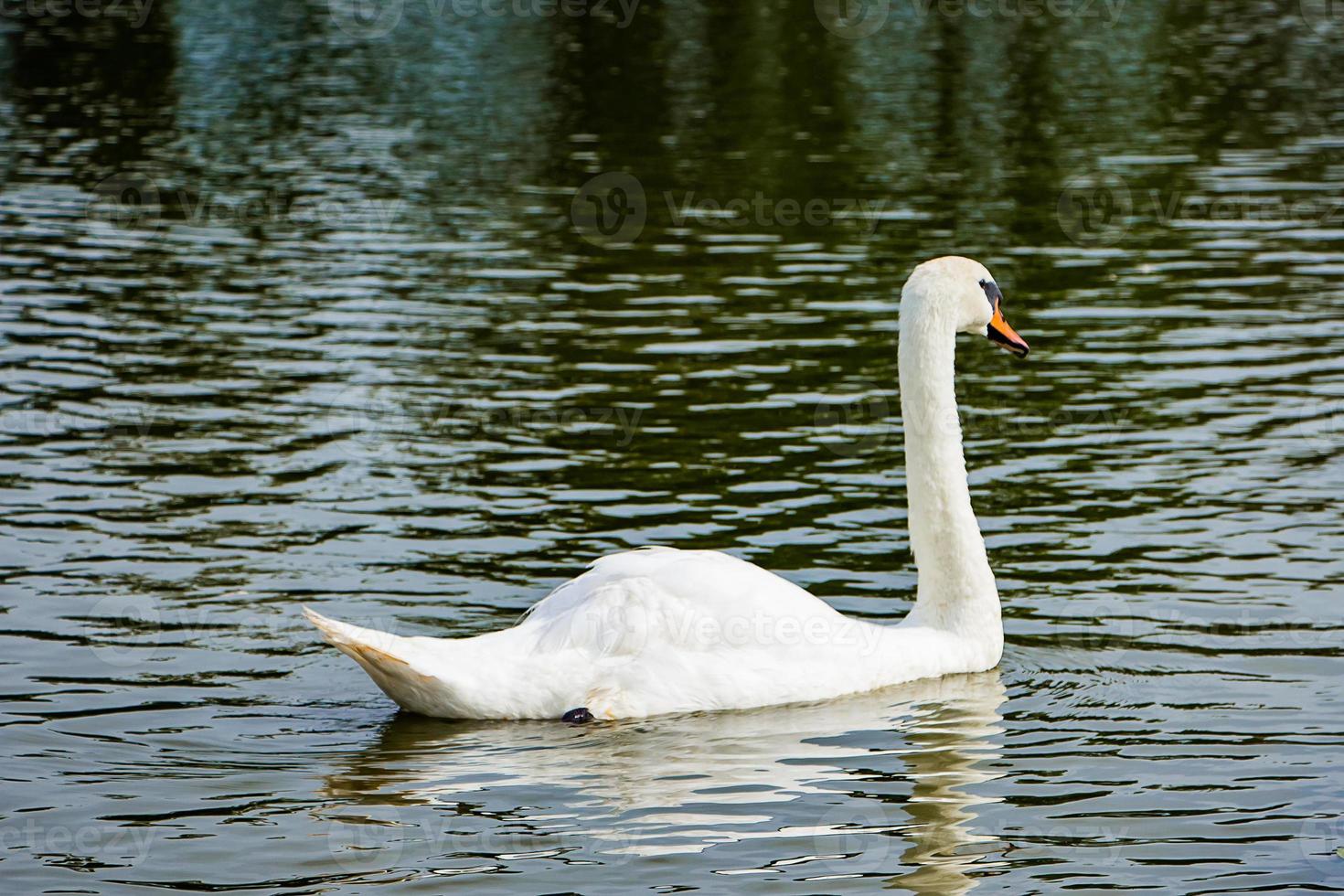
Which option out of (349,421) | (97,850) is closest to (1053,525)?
(349,421)

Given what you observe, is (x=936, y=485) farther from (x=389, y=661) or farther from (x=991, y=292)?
(x=389, y=661)

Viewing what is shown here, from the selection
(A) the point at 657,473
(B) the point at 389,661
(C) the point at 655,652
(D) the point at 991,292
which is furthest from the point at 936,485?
(A) the point at 657,473

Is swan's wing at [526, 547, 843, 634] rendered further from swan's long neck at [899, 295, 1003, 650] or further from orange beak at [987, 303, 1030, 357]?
orange beak at [987, 303, 1030, 357]

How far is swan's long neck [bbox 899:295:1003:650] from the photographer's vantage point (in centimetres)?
927

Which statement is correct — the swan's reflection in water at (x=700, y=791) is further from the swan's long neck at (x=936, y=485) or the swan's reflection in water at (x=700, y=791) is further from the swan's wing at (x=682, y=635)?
the swan's long neck at (x=936, y=485)

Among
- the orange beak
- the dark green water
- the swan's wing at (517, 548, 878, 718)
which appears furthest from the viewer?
the orange beak

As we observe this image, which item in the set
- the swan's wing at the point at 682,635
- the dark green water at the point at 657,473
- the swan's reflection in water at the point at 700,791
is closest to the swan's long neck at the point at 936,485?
the dark green water at the point at 657,473

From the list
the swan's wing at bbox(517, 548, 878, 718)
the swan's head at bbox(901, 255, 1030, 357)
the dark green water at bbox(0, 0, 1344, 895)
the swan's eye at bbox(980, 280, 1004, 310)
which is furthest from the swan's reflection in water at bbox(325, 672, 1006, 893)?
the swan's eye at bbox(980, 280, 1004, 310)

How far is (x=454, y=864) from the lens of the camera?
6996 millimetres

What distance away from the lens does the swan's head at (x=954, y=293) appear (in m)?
9.35

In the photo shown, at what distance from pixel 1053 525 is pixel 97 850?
6.05 metres

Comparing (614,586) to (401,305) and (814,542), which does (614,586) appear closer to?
(814,542)

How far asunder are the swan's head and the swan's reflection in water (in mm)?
1768

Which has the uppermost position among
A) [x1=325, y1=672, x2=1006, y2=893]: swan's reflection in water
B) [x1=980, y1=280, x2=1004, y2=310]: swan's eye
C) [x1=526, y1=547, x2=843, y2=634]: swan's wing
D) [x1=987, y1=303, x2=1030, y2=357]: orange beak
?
[x1=980, y1=280, x2=1004, y2=310]: swan's eye
